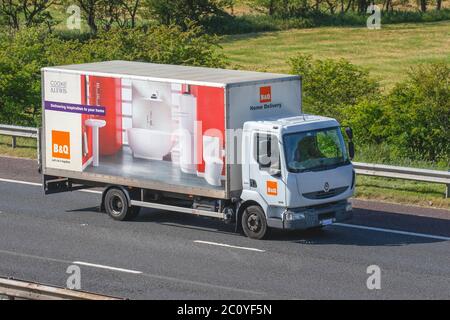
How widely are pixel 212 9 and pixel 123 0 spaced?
546 cm

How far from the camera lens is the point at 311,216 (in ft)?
69.1

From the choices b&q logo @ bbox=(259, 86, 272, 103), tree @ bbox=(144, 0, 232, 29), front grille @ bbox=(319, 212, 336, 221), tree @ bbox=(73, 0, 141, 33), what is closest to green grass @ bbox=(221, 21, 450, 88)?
tree @ bbox=(144, 0, 232, 29)

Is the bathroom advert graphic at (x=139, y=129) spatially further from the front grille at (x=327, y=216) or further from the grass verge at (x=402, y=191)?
the grass verge at (x=402, y=191)

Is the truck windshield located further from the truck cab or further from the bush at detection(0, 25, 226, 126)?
the bush at detection(0, 25, 226, 126)

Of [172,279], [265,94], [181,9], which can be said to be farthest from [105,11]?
[172,279]

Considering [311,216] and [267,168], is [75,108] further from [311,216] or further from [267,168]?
[311,216]

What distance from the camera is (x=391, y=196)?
979 inches

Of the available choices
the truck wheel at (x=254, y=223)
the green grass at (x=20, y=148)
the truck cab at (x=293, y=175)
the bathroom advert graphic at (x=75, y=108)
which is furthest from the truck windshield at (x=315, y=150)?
the green grass at (x=20, y=148)

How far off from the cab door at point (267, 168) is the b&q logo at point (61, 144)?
14.2ft

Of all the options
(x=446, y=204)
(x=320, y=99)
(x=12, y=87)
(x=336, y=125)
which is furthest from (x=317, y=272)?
(x=12, y=87)

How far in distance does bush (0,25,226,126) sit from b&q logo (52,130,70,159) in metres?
10.6

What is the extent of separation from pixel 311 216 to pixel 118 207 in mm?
4380

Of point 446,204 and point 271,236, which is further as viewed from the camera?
point 446,204

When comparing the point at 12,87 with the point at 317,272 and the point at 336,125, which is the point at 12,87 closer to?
the point at 336,125
